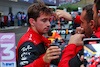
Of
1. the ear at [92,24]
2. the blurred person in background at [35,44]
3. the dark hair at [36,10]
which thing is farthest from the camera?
the dark hair at [36,10]

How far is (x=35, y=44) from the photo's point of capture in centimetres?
149

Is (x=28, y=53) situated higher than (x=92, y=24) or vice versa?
(x=92, y=24)

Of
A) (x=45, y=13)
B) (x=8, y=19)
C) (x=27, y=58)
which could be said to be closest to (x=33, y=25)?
(x=45, y=13)

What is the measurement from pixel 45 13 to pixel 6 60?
3.05 ft

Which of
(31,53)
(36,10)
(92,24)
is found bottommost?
(31,53)

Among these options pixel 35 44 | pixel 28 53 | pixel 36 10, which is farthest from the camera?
pixel 36 10

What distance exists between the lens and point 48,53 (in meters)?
1.10

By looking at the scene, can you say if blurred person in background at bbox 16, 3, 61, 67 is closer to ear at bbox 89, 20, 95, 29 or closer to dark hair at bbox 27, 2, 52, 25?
dark hair at bbox 27, 2, 52, 25

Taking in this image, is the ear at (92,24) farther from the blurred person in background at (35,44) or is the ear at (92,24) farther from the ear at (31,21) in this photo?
the ear at (31,21)

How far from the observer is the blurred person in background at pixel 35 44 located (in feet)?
4.11

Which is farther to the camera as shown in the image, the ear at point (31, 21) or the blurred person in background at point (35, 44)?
the ear at point (31, 21)

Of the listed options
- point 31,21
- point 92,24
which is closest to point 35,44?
point 31,21

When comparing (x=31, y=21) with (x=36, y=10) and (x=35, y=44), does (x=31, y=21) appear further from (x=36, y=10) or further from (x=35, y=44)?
(x=35, y=44)

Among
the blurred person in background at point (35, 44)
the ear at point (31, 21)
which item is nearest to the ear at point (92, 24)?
the blurred person in background at point (35, 44)
